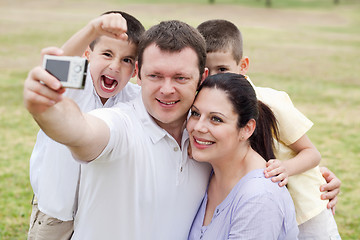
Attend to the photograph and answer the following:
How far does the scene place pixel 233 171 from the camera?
332 centimetres

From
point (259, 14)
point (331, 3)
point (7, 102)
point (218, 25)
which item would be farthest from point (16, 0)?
point (218, 25)

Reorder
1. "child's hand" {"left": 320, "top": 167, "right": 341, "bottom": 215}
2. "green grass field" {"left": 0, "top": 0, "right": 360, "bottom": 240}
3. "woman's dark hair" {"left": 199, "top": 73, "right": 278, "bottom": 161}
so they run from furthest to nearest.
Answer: "green grass field" {"left": 0, "top": 0, "right": 360, "bottom": 240} < "child's hand" {"left": 320, "top": 167, "right": 341, "bottom": 215} < "woman's dark hair" {"left": 199, "top": 73, "right": 278, "bottom": 161}

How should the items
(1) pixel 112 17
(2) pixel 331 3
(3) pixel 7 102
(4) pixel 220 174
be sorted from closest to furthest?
(1) pixel 112 17 < (4) pixel 220 174 < (3) pixel 7 102 < (2) pixel 331 3

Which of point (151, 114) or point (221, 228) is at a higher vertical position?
point (151, 114)

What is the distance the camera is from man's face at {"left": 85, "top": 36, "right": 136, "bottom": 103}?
399cm

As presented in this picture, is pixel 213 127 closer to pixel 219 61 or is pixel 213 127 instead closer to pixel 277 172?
pixel 277 172

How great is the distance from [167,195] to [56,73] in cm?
122

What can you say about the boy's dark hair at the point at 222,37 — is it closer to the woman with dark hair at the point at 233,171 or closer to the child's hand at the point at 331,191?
the woman with dark hair at the point at 233,171

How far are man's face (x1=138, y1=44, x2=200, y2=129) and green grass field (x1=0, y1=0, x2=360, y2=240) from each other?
4.07 meters

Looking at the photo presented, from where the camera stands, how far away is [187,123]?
3.25 m

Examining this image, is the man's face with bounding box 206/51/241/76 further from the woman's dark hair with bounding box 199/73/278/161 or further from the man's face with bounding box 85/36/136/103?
the woman's dark hair with bounding box 199/73/278/161

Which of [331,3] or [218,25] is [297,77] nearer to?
[218,25]

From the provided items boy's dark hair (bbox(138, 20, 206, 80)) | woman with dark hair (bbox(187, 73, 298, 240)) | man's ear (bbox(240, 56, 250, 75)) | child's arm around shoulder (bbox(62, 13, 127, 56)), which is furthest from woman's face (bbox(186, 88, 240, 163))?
man's ear (bbox(240, 56, 250, 75))

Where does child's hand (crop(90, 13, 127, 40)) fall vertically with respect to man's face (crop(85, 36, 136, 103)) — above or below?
above
